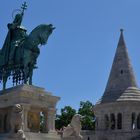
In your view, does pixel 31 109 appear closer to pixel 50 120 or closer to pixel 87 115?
pixel 50 120

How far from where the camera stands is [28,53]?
27703mm

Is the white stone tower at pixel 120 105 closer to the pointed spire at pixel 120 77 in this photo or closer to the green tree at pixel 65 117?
the pointed spire at pixel 120 77

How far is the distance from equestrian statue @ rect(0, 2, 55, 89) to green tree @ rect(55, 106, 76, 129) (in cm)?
3084

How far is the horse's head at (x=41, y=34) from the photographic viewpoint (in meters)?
28.0

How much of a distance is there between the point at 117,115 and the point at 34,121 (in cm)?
2121

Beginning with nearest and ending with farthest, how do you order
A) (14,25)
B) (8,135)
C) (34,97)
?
(8,135)
(34,97)
(14,25)

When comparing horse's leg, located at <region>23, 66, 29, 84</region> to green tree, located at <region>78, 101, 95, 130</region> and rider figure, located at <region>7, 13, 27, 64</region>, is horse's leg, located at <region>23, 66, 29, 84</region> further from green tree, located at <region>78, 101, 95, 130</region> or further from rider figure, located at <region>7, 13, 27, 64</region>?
green tree, located at <region>78, 101, 95, 130</region>

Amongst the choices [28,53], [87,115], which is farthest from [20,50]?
[87,115]

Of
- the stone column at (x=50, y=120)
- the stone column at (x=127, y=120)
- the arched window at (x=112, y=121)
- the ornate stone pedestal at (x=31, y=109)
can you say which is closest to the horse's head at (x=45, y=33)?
the ornate stone pedestal at (x=31, y=109)

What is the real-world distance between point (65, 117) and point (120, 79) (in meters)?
13.3

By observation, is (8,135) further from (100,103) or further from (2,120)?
(100,103)

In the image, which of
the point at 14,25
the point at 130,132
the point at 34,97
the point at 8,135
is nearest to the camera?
Result: the point at 8,135

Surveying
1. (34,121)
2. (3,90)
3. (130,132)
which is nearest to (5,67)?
(3,90)

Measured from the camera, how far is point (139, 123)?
1916 inches
